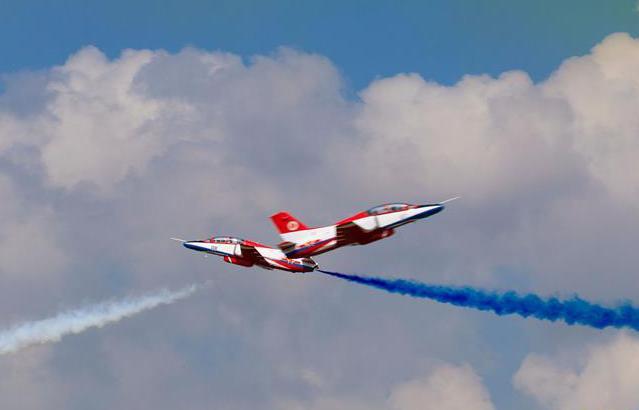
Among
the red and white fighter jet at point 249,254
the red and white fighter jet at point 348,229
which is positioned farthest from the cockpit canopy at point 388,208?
the red and white fighter jet at point 249,254

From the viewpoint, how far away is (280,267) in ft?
421

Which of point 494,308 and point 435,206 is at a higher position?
point 435,206

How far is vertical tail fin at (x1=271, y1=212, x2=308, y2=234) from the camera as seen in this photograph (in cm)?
12575

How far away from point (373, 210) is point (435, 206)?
4.90 meters

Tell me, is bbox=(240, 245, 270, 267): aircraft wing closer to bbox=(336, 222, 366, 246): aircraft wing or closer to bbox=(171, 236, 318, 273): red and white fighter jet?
bbox=(171, 236, 318, 273): red and white fighter jet

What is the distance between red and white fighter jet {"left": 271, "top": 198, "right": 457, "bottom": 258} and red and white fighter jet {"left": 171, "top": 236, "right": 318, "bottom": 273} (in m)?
2.27

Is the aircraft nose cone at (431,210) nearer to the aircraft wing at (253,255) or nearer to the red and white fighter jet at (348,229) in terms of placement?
the red and white fighter jet at (348,229)

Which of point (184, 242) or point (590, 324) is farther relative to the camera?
point (184, 242)

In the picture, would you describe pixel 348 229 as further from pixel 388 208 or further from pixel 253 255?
pixel 253 255

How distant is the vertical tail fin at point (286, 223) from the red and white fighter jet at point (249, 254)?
246cm

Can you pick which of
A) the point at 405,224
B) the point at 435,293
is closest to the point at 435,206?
the point at 405,224

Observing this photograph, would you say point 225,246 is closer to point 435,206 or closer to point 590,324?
point 435,206

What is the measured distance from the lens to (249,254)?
12912cm

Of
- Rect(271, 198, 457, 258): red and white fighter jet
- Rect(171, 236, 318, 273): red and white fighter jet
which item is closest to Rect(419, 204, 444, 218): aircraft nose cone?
Rect(271, 198, 457, 258): red and white fighter jet
